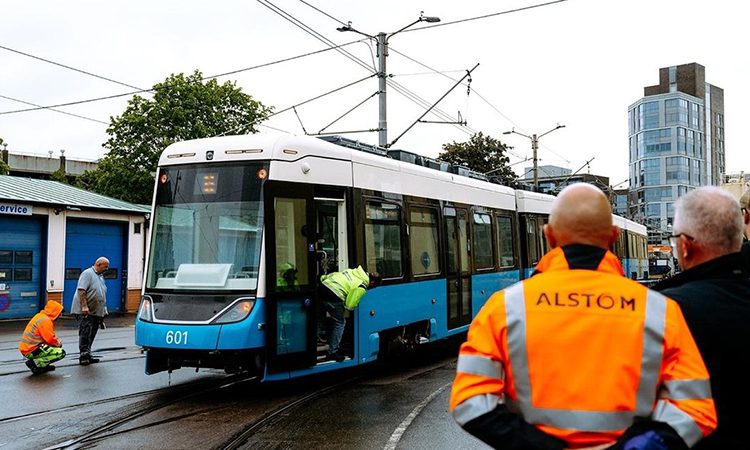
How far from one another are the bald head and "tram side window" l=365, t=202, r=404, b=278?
8.06m

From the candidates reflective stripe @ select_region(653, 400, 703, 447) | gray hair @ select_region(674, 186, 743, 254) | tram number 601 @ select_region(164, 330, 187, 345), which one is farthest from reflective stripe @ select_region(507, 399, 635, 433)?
tram number 601 @ select_region(164, 330, 187, 345)

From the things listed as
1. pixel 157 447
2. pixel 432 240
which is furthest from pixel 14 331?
pixel 157 447

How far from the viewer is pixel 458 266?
45.5 ft

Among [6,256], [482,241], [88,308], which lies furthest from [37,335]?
[6,256]

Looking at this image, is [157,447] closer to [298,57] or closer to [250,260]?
[250,260]

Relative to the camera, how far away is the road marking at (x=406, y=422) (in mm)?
7050

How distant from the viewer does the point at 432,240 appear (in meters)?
13.0

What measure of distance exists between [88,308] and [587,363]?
482 inches

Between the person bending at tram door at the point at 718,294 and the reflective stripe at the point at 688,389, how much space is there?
0.99ft

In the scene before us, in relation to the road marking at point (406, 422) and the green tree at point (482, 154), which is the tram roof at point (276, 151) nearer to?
the road marking at point (406, 422)

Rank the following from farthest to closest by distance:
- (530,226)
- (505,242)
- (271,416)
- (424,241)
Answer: (530,226)
(505,242)
(424,241)
(271,416)

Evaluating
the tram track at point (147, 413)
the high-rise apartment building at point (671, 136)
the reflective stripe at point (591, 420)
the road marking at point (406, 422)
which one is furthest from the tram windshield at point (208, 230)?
the high-rise apartment building at point (671, 136)

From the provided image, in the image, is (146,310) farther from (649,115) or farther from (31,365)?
(649,115)

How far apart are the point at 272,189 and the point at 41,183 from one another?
22.6m
